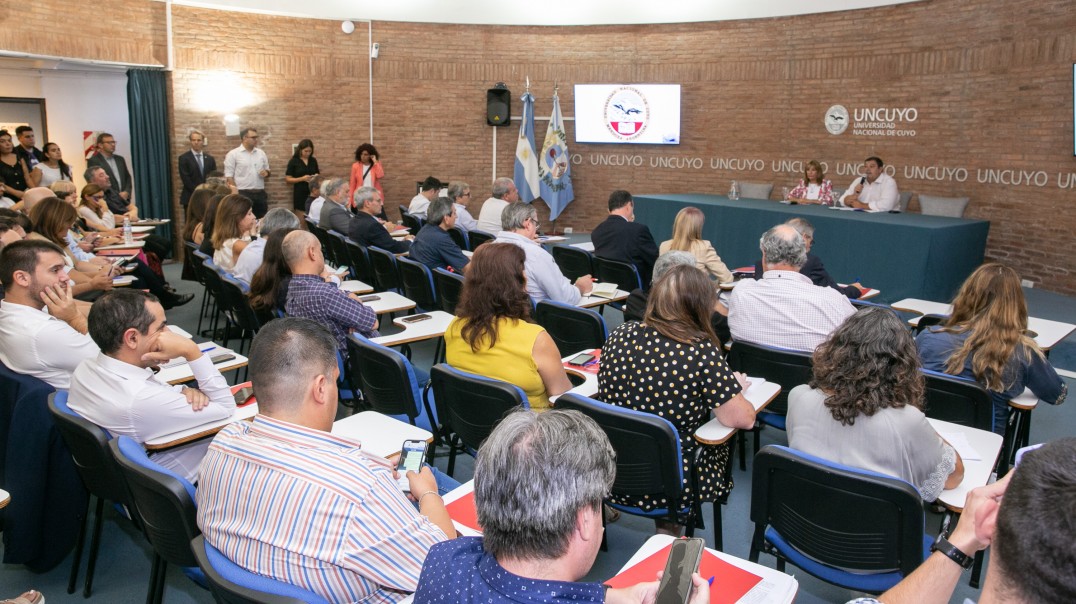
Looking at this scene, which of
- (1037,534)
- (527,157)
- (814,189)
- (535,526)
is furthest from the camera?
(527,157)

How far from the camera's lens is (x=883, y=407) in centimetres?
261

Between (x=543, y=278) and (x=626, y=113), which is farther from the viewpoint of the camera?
(x=626, y=113)

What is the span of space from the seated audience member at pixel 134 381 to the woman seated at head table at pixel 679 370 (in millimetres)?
1575

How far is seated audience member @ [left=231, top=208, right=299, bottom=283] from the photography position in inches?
226

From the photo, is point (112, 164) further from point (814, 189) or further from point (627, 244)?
point (814, 189)

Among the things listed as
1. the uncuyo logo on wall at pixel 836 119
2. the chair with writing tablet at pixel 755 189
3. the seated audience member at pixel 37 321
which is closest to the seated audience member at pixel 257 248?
the seated audience member at pixel 37 321

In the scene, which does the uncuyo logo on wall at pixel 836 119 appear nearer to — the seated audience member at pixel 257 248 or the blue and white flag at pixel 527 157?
the blue and white flag at pixel 527 157

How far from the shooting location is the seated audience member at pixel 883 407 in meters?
2.60

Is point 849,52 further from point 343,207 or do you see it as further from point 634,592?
point 634,592

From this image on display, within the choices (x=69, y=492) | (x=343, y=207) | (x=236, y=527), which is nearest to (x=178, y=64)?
(x=343, y=207)

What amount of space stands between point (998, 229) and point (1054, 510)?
30.7ft

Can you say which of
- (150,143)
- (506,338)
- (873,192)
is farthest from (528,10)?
(506,338)

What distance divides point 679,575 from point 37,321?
3.03m

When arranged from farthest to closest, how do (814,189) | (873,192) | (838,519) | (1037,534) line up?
1. (814,189)
2. (873,192)
3. (838,519)
4. (1037,534)
